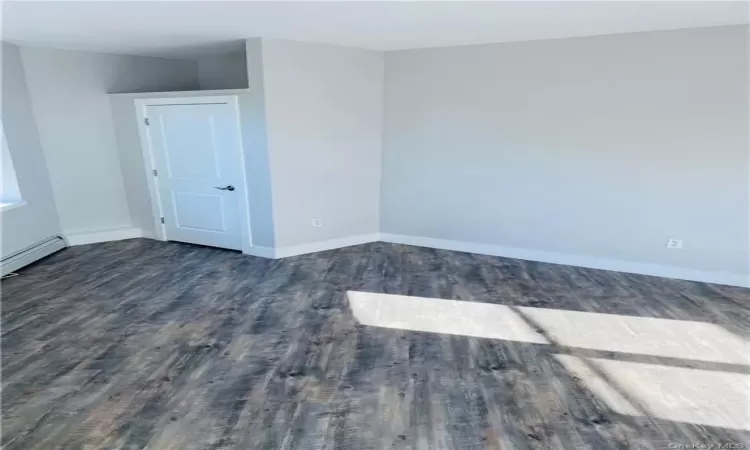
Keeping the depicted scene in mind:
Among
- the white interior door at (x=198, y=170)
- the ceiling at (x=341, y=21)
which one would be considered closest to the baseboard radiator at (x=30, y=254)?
the white interior door at (x=198, y=170)

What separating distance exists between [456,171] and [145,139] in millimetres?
3831

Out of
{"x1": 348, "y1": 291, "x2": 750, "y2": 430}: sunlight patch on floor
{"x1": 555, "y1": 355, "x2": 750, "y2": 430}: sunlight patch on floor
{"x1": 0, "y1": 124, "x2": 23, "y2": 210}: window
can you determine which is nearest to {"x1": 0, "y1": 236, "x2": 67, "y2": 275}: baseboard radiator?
{"x1": 0, "y1": 124, "x2": 23, "y2": 210}: window

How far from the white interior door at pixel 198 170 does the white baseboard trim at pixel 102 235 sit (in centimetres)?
51

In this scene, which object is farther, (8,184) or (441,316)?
(8,184)

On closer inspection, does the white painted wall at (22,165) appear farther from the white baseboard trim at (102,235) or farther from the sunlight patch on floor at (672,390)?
the sunlight patch on floor at (672,390)

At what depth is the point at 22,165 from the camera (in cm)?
461

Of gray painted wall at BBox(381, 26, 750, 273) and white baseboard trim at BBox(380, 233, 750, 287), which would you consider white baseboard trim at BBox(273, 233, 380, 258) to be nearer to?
white baseboard trim at BBox(380, 233, 750, 287)

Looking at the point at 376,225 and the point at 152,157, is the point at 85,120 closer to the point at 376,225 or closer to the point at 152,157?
the point at 152,157

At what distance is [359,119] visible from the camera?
502 cm

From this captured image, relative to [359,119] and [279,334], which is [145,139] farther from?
[279,334]

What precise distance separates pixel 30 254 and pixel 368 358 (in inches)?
166

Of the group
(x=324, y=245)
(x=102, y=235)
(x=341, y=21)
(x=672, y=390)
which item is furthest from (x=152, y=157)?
(x=672, y=390)

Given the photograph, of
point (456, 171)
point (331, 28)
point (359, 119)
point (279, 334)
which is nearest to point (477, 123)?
point (456, 171)

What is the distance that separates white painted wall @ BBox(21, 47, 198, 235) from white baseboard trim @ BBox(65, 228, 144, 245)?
0.05m
